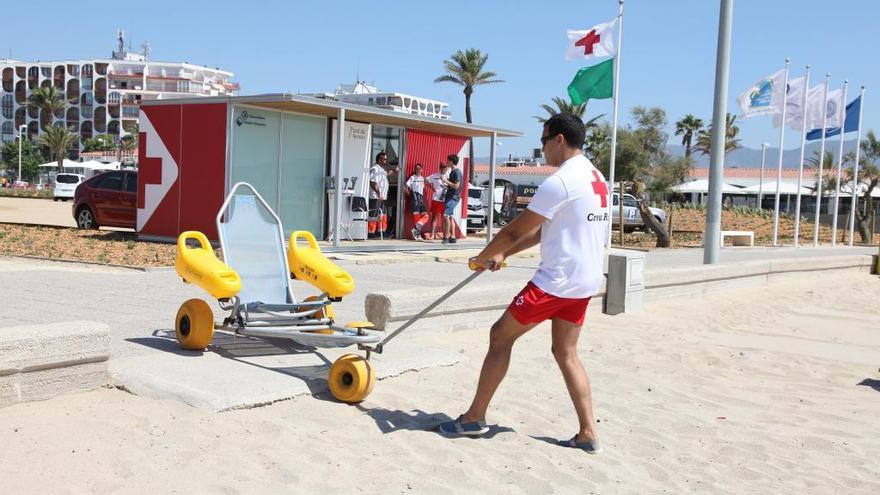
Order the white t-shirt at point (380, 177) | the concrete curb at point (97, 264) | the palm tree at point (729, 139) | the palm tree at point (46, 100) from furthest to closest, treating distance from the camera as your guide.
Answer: the palm tree at point (46, 100) < the palm tree at point (729, 139) < the white t-shirt at point (380, 177) < the concrete curb at point (97, 264)

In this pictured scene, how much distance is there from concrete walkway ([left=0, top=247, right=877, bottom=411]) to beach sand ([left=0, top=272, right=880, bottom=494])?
157 millimetres

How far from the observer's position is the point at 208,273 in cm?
584

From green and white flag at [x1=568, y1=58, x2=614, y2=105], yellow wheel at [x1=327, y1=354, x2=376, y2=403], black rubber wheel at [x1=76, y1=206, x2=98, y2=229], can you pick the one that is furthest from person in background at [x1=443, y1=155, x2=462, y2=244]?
yellow wheel at [x1=327, y1=354, x2=376, y2=403]

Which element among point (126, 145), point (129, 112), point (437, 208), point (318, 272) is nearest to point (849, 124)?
point (437, 208)

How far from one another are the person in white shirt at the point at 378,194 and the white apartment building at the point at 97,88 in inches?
4527

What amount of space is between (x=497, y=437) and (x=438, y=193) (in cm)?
1337

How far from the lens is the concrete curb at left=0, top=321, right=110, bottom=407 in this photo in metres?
4.52

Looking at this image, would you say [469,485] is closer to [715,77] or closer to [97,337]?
[97,337]

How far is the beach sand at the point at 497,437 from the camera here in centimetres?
402

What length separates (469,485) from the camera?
4.14 metres

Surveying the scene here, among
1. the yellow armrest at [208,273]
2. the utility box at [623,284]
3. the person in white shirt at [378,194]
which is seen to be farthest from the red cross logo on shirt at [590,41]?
the yellow armrest at [208,273]

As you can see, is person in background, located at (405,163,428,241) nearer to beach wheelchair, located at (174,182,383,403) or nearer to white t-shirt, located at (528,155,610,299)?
beach wheelchair, located at (174,182,383,403)

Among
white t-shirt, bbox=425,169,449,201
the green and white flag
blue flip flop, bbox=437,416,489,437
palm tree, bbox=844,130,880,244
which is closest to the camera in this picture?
blue flip flop, bbox=437,416,489,437

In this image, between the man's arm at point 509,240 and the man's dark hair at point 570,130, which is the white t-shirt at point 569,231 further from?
the man's dark hair at point 570,130
